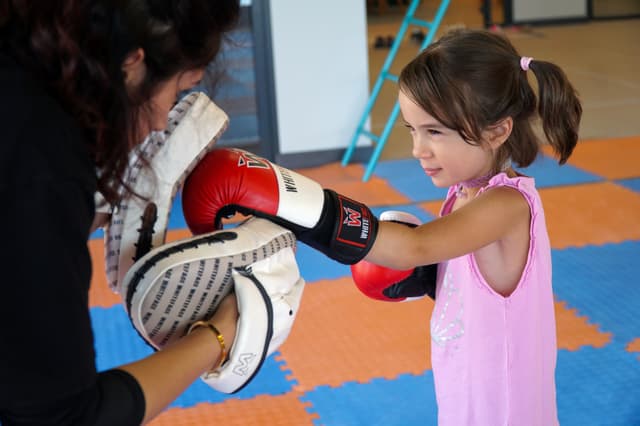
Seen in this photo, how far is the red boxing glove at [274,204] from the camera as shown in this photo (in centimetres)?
142

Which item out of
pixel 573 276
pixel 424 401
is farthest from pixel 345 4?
pixel 424 401

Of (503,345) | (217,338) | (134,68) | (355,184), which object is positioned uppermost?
(134,68)

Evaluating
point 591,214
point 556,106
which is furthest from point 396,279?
point 591,214

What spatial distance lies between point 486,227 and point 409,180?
3170 mm

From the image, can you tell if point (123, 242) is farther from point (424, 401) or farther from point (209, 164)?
point (424, 401)

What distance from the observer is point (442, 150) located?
1.62 metres

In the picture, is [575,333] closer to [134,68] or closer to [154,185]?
[154,185]

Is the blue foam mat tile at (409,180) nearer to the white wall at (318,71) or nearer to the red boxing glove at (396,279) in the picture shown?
the white wall at (318,71)

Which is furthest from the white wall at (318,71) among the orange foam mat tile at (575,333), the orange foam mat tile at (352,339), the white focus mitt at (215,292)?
the white focus mitt at (215,292)

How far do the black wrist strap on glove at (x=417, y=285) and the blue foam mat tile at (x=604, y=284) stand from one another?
4.04 feet

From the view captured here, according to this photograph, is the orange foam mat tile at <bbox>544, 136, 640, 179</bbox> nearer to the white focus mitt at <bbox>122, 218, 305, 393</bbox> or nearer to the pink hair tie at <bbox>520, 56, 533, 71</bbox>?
the pink hair tie at <bbox>520, 56, 533, 71</bbox>

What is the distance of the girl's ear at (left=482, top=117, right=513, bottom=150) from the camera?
1.61m

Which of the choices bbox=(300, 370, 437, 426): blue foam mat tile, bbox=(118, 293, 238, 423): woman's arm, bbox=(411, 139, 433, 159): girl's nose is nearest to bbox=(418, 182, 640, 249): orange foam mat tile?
bbox=(300, 370, 437, 426): blue foam mat tile

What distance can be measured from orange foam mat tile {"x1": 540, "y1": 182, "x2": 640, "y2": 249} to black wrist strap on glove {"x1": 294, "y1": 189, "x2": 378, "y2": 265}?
7.73ft
